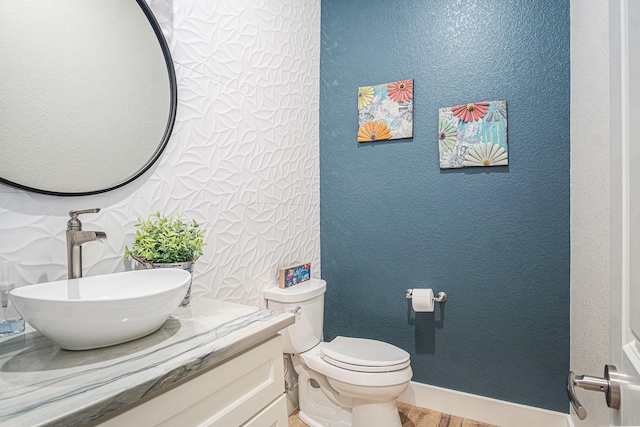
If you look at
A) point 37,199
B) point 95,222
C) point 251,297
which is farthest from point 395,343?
point 37,199

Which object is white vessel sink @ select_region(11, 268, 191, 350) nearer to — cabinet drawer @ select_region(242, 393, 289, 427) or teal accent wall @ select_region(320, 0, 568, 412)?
cabinet drawer @ select_region(242, 393, 289, 427)

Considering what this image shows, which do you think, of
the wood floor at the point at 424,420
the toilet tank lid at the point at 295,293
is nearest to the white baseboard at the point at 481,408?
the wood floor at the point at 424,420

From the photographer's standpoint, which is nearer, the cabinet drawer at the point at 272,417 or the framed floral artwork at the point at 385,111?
the cabinet drawer at the point at 272,417

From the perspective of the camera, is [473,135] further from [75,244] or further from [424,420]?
[75,244]

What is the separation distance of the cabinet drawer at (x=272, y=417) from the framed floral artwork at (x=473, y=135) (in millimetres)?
1517

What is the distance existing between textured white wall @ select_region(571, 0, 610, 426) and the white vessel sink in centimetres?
128

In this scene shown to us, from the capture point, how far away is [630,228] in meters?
0.48

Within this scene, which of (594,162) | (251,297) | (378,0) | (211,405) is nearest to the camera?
(211,405)

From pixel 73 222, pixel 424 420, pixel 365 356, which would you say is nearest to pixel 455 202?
pixel 365 356

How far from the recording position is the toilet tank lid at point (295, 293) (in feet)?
5.93

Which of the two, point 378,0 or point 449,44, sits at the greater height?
point 378,0

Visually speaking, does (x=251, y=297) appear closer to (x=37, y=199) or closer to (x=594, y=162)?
(x=37, y=199)

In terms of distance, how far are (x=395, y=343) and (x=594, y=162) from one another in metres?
1.37

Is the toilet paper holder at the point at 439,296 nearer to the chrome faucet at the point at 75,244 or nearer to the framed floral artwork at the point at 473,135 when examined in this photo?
the framed floral artwork at the point at 473,135
